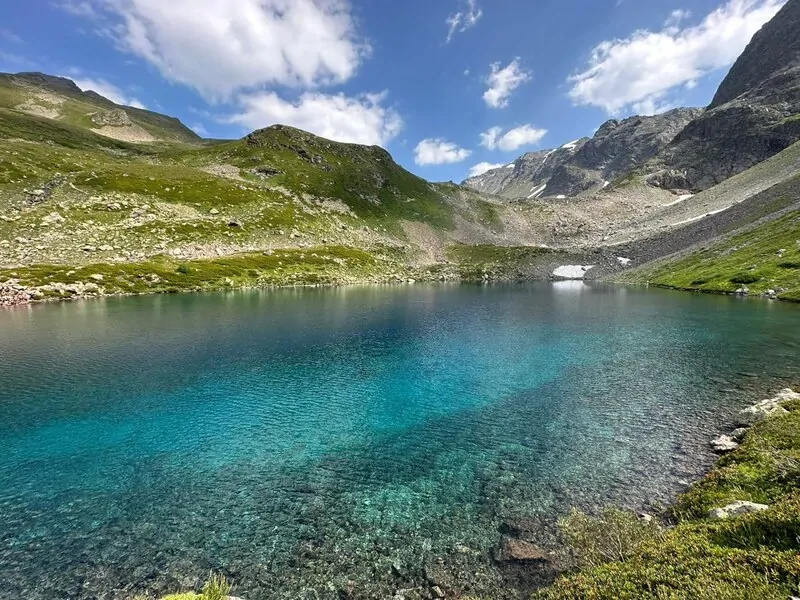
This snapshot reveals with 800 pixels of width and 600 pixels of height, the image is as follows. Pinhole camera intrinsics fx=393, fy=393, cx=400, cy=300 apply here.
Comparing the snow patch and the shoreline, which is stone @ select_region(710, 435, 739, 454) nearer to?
the shoreline

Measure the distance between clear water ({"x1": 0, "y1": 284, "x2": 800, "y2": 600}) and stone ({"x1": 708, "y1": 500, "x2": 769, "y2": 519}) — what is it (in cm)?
374

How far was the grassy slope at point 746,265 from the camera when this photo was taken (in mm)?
86312

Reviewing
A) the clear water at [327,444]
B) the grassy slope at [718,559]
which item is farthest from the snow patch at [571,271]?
the grassy slope at [718,559]

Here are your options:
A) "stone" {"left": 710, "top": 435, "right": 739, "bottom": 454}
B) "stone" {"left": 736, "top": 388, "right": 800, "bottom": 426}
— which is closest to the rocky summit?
"stone" {"left": 736, "top": 388, "right": 800, "bottom": 426}

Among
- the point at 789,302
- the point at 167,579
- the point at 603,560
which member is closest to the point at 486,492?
the point at 603,560

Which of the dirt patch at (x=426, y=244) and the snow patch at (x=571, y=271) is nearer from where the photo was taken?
the snow patch at (x=571, y=271)

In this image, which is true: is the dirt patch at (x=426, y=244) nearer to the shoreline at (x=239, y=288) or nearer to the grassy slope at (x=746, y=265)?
the shoreline at (x=239, y=288)

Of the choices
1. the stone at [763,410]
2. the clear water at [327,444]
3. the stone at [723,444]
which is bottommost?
the clear water at [327,444]

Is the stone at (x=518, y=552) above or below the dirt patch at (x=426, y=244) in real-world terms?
below

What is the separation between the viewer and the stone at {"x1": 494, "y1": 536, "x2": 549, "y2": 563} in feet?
47.9

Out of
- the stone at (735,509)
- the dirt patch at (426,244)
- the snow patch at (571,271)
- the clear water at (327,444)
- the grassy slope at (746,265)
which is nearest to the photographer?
the stone at (735,509)

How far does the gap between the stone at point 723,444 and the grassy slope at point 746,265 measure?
7536 centimetres

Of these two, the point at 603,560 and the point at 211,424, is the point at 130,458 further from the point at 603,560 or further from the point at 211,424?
the point at 603,560

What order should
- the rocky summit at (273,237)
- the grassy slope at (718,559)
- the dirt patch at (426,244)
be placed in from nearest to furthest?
the grassy slope at (718,559), the rocky summit at (273,237), the dirt patch at (426,244)
